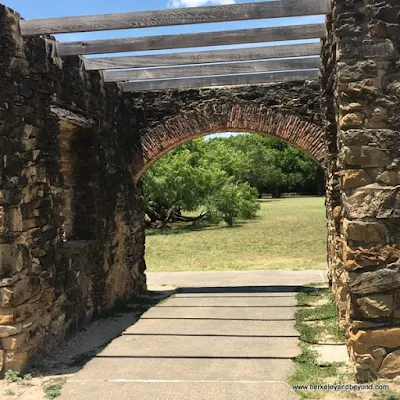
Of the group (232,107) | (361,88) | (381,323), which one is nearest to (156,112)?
(232,107)

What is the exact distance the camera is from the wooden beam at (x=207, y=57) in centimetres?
637

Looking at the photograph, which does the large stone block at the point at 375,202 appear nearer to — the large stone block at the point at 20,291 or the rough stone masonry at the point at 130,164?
the rough stone masonry at the point at 130,164

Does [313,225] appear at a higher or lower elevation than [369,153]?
lower

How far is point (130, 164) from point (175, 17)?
148 inches

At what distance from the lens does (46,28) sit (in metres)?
5.07

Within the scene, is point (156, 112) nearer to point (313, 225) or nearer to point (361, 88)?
point (361, 88)

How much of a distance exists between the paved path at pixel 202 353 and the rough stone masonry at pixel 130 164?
2.29 ft

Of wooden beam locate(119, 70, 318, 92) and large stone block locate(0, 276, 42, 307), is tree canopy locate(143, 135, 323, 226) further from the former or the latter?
large stone block locate(0, 276, 42, 307)

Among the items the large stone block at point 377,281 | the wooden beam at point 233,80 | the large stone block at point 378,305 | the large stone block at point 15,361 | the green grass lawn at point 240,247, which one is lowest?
the green grass lawn at point 240,247

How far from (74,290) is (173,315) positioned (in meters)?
1.51

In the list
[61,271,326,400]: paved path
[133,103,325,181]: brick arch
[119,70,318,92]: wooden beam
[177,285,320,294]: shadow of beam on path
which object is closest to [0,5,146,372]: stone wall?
[133,103,325,181]: brick arch

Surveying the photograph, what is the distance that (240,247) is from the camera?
1487 centimetres

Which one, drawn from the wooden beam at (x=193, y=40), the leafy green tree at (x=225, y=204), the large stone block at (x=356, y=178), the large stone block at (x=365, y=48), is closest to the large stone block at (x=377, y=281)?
the large stone block at (x=356, y=178)

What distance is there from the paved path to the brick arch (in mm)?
2366
